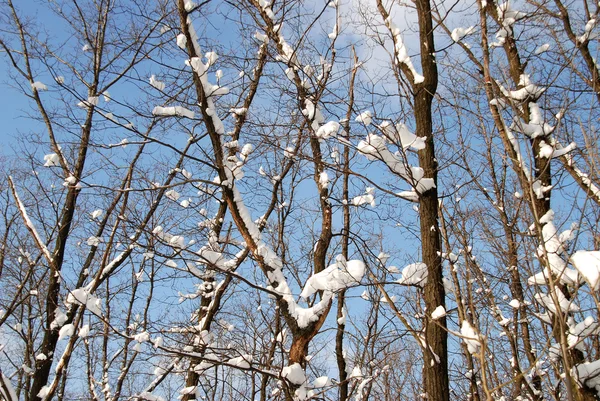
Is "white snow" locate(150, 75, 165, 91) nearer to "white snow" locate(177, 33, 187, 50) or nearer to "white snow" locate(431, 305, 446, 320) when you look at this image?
"white snow" locate(177, 33, 187, 50)

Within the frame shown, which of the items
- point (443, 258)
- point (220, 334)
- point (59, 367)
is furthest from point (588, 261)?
point (220, 334)

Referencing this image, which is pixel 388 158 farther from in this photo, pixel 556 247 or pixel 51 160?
pixel 51 160

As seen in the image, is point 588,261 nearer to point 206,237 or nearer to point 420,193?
point 420,193

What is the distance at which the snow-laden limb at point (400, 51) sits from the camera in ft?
14.4

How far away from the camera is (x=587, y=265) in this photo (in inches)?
97.7

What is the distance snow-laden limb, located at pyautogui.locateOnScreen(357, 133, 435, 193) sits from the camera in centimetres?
370

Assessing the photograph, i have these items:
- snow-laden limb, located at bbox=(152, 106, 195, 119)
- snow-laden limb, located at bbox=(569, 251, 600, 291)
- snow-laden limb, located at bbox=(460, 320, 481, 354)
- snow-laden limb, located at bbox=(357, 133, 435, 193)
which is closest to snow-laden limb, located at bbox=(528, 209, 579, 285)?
snow-laden limb, located at bbox=(569, 251, 600, 291)

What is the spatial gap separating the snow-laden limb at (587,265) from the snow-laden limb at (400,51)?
7.37 ft

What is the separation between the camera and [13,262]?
31.5 ft

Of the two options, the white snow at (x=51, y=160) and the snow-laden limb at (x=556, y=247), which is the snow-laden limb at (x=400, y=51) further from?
the white snow at (x=51, y=160)

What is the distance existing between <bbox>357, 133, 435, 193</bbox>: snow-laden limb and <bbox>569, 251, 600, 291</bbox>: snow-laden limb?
52.4 inches

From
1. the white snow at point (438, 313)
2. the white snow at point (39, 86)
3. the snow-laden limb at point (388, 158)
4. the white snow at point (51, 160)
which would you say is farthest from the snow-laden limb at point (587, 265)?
the white snow at point (39, 86)

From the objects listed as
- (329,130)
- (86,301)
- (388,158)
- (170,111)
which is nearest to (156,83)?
(170,111)

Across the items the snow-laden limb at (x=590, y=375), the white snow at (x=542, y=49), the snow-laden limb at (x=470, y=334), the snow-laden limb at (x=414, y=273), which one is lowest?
the snow-laden limb at (x=470, y=334)
